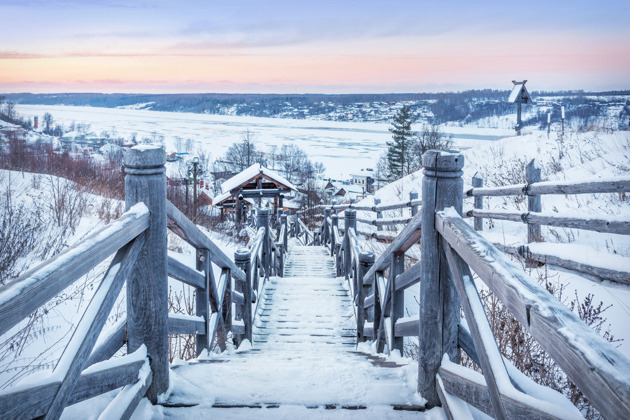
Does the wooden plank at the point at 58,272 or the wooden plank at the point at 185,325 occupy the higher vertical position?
the wooden plank at the point at 58,272

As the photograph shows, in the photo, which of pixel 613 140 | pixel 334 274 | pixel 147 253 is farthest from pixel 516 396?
pixel 613 140

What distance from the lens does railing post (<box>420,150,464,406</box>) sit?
199cm

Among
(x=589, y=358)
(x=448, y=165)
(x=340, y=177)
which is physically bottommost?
(x=340, y=177)

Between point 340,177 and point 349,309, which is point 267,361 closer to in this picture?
point 349,309

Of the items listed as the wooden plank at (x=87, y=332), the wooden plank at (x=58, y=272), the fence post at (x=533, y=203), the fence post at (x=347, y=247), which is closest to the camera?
the wooden plank at (x=58, y=272)

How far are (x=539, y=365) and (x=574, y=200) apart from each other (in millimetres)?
5298

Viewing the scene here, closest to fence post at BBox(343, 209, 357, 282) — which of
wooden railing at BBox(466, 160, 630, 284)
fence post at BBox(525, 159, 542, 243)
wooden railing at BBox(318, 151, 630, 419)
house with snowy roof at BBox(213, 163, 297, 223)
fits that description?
wooden railing at BBox(466, 160, 630, 284)

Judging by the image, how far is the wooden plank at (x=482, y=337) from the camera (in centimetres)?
133

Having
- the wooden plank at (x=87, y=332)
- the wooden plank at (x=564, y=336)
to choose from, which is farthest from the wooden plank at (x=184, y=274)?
the wooden plank at (x=564, y=336)

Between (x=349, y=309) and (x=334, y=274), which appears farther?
(x=334, y=274)

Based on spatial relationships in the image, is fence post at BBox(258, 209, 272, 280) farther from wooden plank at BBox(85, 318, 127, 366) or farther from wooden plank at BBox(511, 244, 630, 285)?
wooden plank at BBox(85, 318, 127, 366)

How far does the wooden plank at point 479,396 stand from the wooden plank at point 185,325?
149cm

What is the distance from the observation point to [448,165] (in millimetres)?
1962

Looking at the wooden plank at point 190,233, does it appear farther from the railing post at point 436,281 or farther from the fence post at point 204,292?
the railing post at point 436,281
